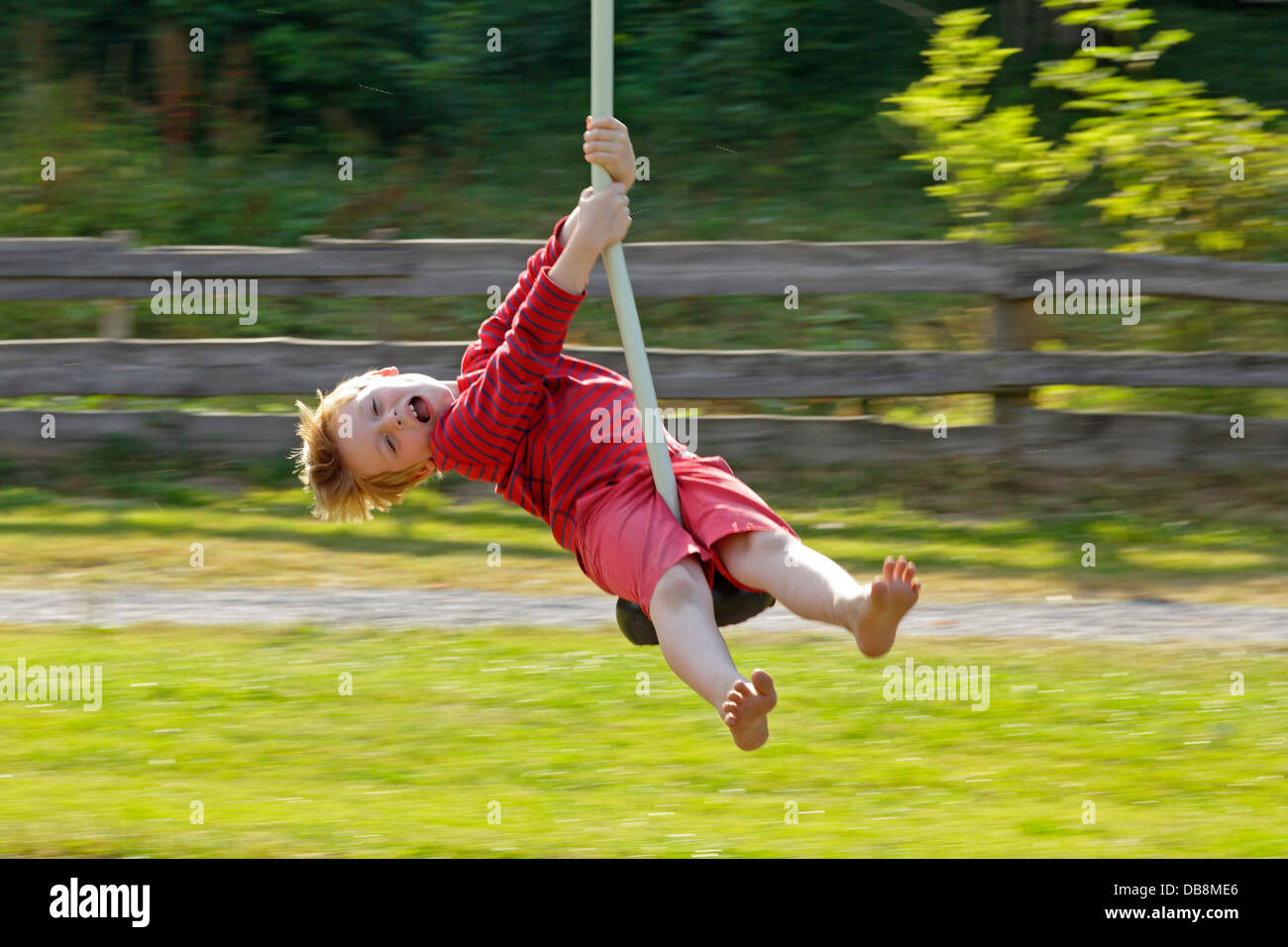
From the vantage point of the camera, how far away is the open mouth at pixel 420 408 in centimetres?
353

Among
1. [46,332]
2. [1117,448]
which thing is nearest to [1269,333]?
[1117,448]

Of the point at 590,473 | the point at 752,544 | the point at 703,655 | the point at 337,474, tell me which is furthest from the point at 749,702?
the point at 337,474

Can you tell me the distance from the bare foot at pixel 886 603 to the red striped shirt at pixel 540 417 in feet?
2.31

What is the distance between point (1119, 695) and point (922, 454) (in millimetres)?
2626

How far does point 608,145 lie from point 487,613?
3.13 m

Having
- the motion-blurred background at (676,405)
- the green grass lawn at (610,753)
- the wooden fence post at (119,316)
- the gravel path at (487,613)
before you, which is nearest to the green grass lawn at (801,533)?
the motion-blurred background at (676,405)

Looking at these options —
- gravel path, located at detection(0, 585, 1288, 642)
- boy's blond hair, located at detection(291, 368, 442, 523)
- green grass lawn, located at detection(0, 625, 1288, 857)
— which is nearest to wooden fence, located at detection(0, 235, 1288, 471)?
gravel path, located at detection(0, 585, 1288, 642)

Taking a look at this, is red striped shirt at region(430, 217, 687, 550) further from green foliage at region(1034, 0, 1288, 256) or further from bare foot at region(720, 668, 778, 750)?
green foliage at region(1034, 0, 1288, 256)

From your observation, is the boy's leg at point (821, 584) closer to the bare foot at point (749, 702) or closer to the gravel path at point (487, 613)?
the bare foot at point (749, 702)

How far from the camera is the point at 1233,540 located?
264 inches

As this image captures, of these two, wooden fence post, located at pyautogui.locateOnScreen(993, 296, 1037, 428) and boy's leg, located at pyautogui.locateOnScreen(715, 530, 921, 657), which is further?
wooden fence post, located at pyautogui.locateOnScreen(993, 296, 1037, 428)

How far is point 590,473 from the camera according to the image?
133 inches

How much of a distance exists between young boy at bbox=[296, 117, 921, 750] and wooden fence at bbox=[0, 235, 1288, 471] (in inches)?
Answer: 148

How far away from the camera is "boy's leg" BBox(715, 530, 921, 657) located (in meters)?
2.85
